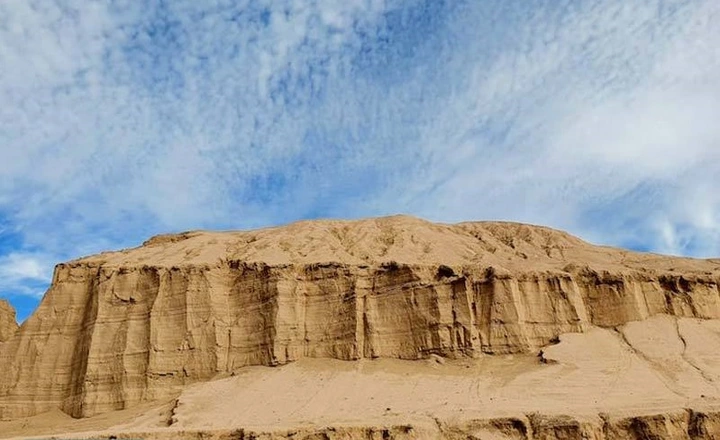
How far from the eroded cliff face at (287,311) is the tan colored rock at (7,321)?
14.4ft

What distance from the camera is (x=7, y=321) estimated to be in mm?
58094

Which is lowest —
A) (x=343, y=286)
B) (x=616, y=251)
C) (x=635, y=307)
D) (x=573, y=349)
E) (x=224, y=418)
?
(x=224, y=418)

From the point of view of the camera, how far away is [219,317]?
50094 millimetres

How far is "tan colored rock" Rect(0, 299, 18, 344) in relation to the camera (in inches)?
2220

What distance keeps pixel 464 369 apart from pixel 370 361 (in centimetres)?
654

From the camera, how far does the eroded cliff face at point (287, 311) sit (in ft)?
156

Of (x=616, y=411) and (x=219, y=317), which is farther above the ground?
(x=219, y=317)

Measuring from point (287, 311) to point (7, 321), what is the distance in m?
26.1

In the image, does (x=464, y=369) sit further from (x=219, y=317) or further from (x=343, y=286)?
(x=219, y=317)

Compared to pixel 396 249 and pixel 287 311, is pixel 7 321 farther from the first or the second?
pixel 396 249

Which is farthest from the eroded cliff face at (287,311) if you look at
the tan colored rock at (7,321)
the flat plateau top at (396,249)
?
the tan colored rock at (7,321)

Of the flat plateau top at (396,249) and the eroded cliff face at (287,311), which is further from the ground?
the flat plateau top at (396,249)

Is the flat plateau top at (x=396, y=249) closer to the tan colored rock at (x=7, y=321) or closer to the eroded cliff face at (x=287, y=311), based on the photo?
the eroded cliff face at (x=287, y=311)

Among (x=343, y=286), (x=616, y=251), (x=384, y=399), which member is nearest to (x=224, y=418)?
(x=384, y=399)
